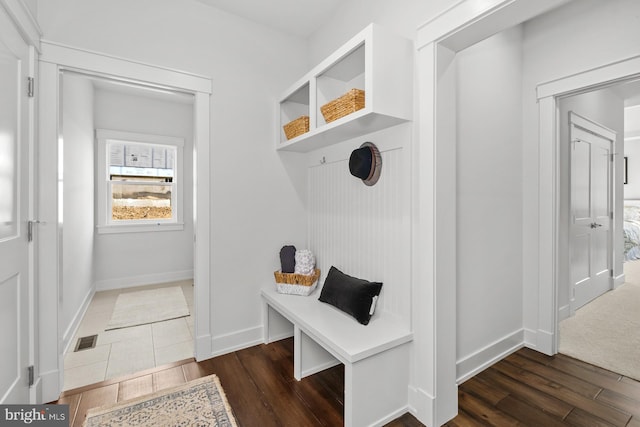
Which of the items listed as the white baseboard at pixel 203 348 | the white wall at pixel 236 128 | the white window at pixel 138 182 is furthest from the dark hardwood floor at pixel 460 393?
the white window at pixel 138 182

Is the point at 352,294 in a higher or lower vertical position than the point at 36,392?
higher

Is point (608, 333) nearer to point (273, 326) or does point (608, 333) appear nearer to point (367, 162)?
point (367, 162)

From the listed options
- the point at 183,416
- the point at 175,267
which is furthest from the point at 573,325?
the point at 175,267

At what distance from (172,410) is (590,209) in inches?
173

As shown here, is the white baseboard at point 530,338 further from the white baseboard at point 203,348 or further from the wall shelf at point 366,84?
the white baseboard at point 203,348

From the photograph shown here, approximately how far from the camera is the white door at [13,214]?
140cm

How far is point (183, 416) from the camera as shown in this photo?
5.44ft

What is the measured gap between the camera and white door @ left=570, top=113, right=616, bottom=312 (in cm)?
305

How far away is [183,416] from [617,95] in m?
5.54

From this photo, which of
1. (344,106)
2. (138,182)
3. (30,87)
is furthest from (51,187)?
(138,182)

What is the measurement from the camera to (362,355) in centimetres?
153
